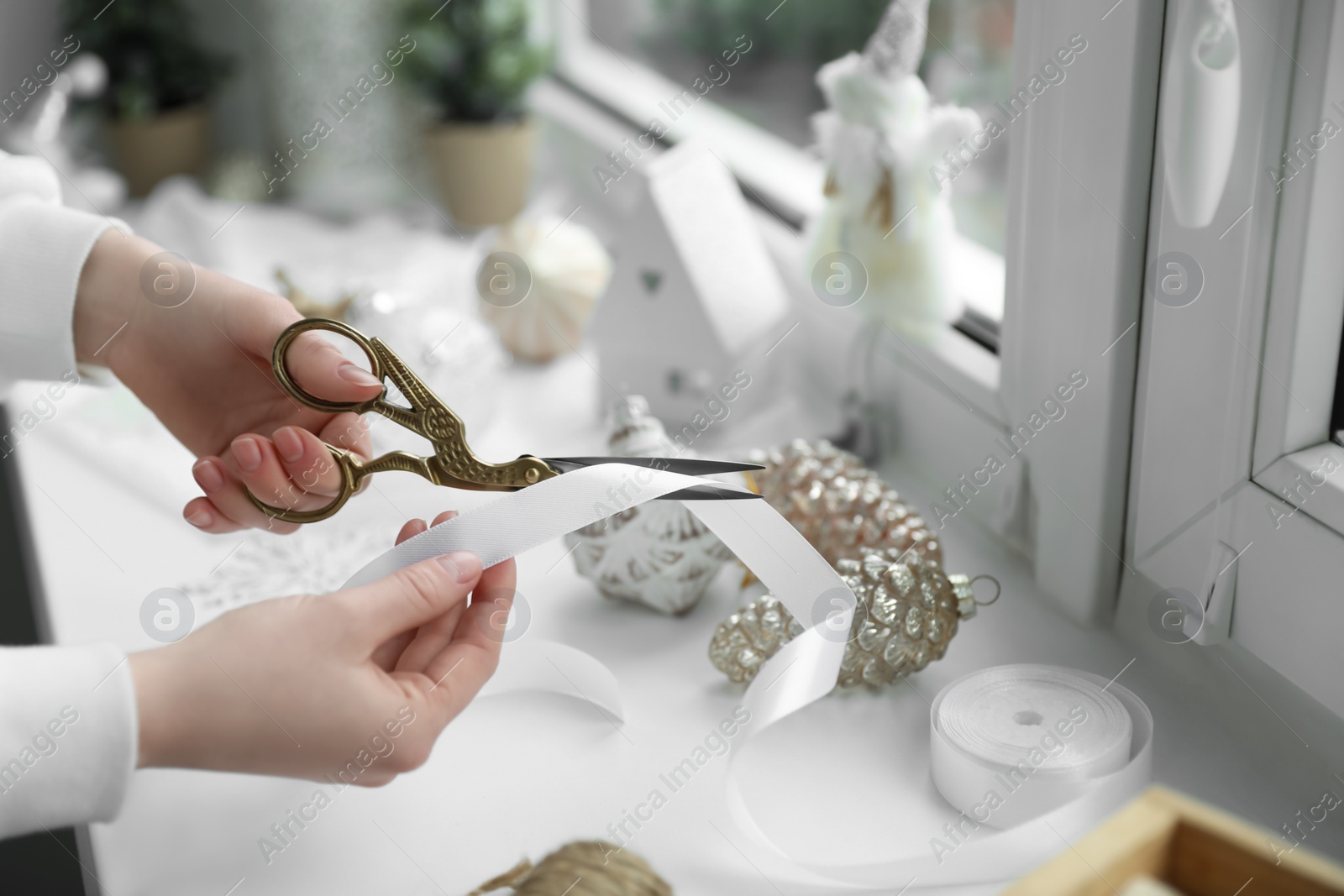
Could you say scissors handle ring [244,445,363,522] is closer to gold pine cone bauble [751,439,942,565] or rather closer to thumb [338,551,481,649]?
thumb [338,551,481,649]

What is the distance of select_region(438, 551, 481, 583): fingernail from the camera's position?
53cm

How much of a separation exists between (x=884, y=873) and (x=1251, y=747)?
0.21m

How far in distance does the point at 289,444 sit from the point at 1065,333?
411 mm

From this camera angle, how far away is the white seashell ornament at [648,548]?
0.68 m

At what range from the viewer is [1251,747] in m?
0.60

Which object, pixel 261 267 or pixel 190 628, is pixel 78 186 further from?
pixel 190 628

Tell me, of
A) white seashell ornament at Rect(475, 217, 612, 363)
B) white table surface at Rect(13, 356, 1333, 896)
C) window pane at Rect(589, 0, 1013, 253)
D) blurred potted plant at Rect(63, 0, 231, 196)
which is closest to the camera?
white table surface at Rect(13, 356, 1333, 896)

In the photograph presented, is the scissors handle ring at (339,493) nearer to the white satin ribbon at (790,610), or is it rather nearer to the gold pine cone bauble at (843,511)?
the white satin ribbon at (790,610)

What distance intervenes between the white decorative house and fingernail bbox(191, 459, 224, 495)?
0.37m

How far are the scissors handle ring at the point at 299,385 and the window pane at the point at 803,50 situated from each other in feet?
1.30

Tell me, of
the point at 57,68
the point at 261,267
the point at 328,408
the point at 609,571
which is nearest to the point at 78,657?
the point at 328,408

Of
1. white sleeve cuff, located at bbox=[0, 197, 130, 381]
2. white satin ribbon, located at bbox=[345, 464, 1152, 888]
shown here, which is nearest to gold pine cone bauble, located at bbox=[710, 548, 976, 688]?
white satin ribbon, located at bbox=[345, 464, 1152, 888]

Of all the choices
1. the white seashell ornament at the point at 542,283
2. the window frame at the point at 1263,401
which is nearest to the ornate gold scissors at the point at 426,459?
the window frame at the point at 1263,401

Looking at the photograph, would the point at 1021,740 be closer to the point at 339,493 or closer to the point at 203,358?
the point at 339,493
